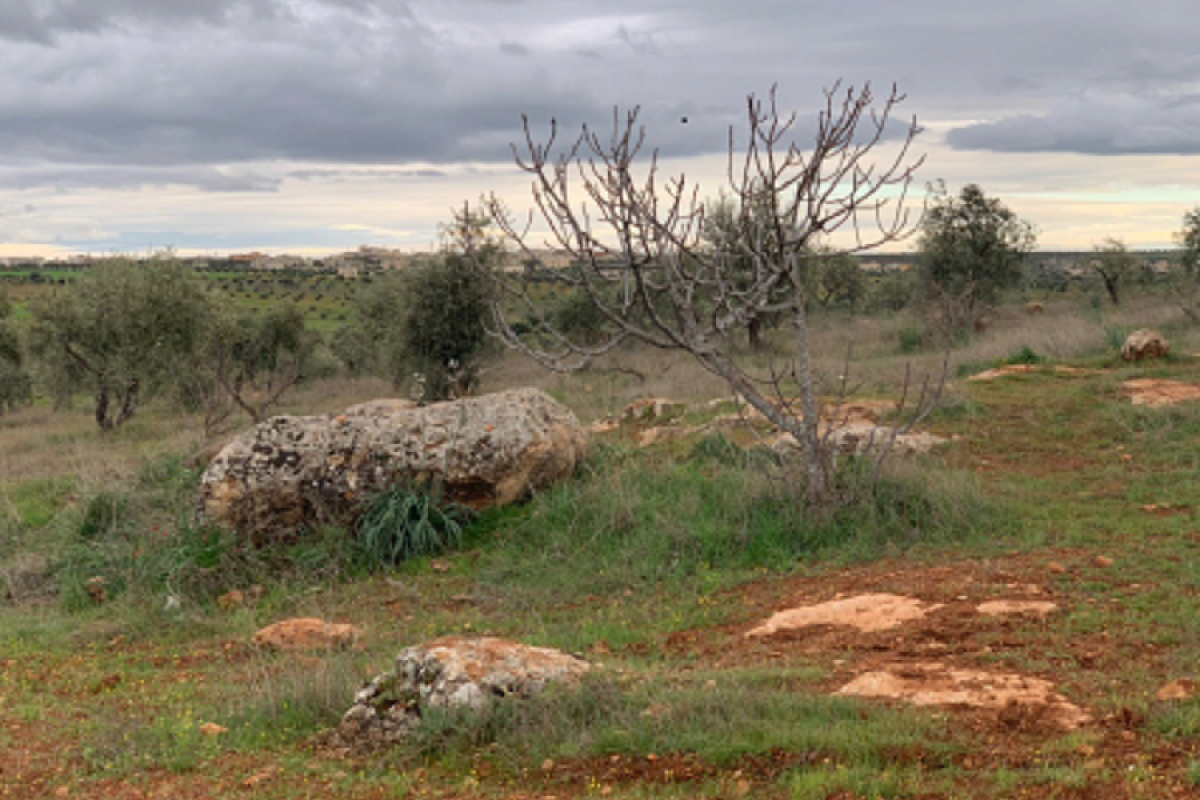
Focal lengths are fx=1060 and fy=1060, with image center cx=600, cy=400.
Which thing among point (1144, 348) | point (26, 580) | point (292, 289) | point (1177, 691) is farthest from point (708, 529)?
point (292, 289)

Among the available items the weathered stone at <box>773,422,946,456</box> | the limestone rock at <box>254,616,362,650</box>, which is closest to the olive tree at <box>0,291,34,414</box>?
the weathered stone at <box>773,422,946,456</box>

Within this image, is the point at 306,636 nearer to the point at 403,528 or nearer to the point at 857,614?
the point at 403,528

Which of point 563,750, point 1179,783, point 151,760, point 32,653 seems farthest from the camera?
point 32,653

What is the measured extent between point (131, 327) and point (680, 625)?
791 inches

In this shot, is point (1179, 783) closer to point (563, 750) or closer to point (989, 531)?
point (563, 750)

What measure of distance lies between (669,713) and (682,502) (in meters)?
4.50

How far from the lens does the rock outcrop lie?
4672 mm

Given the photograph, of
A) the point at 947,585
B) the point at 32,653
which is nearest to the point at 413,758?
the point at 947,585

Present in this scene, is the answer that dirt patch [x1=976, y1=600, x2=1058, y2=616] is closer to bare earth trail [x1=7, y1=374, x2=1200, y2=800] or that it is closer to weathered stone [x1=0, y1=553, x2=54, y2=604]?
bare earth trail [x1=7, y1=374, x2=1200, y2=800]

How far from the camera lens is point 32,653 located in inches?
287

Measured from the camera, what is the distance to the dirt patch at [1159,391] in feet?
39.5

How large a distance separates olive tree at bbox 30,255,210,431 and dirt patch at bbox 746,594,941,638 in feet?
64.9

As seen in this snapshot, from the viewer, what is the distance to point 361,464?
374 inches

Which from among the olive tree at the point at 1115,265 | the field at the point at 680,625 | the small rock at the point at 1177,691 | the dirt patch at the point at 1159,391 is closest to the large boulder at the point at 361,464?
the field at the point at 680,625
